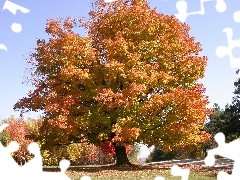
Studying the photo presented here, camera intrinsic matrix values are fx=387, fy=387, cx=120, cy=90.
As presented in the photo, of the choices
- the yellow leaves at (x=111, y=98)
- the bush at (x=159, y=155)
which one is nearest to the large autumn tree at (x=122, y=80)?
the yellow leaves at (x=111, y=98)

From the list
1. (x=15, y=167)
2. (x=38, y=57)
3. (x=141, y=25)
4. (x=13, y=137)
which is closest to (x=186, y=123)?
(x=141, y=25)

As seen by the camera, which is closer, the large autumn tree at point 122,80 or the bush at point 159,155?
the large autumn tree at point 122,80

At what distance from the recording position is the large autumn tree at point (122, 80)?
24103 mm

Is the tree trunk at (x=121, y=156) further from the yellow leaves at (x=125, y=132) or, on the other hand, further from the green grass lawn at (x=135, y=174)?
the green grass lawn at (x=135, y=174)

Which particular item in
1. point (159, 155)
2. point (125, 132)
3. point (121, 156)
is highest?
point (125, 132)

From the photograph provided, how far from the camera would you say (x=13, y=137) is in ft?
169

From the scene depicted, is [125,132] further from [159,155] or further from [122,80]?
[159,155]

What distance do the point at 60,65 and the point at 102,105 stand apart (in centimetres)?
437

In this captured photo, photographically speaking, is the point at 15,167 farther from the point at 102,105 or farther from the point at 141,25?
the point at 141,25

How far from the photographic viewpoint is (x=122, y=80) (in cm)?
2525
